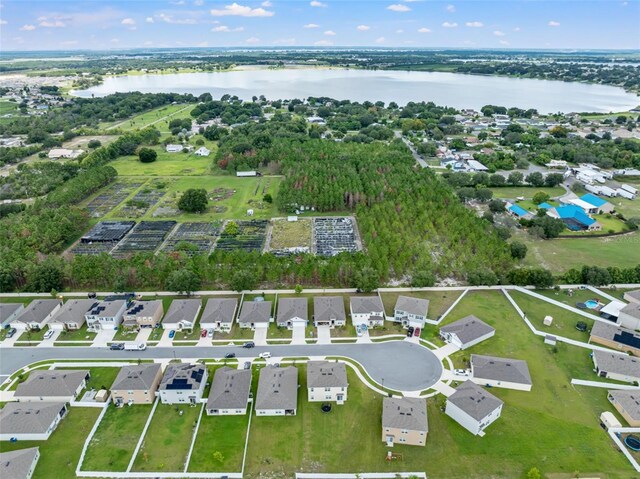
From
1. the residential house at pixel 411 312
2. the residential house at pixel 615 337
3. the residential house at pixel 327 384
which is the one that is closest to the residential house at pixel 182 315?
the residential house at pixel 327 384

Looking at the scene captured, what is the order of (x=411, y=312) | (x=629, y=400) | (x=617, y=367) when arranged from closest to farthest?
(x=629, y=400) < (x=617, y=367) < (x=411, y=312)

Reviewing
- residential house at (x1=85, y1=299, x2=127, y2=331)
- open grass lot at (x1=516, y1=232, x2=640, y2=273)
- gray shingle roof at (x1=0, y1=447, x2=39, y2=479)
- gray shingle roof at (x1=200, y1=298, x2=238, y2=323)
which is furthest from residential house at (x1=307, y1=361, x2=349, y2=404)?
open grass lot at (x1=516, y1=232, x2=640, y2=273)

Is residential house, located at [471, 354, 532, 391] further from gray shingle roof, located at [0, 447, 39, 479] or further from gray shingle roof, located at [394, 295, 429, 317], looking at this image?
gray shingle roof, located at [0, 447, 39, 479]

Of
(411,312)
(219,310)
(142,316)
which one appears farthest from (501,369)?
(142,316)

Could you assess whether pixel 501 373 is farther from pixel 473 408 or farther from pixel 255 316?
pixel 255 316

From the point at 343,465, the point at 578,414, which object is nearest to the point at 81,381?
the point at 343,465

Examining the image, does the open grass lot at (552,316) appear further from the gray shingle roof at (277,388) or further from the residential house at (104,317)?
the residential house at (104,317)
